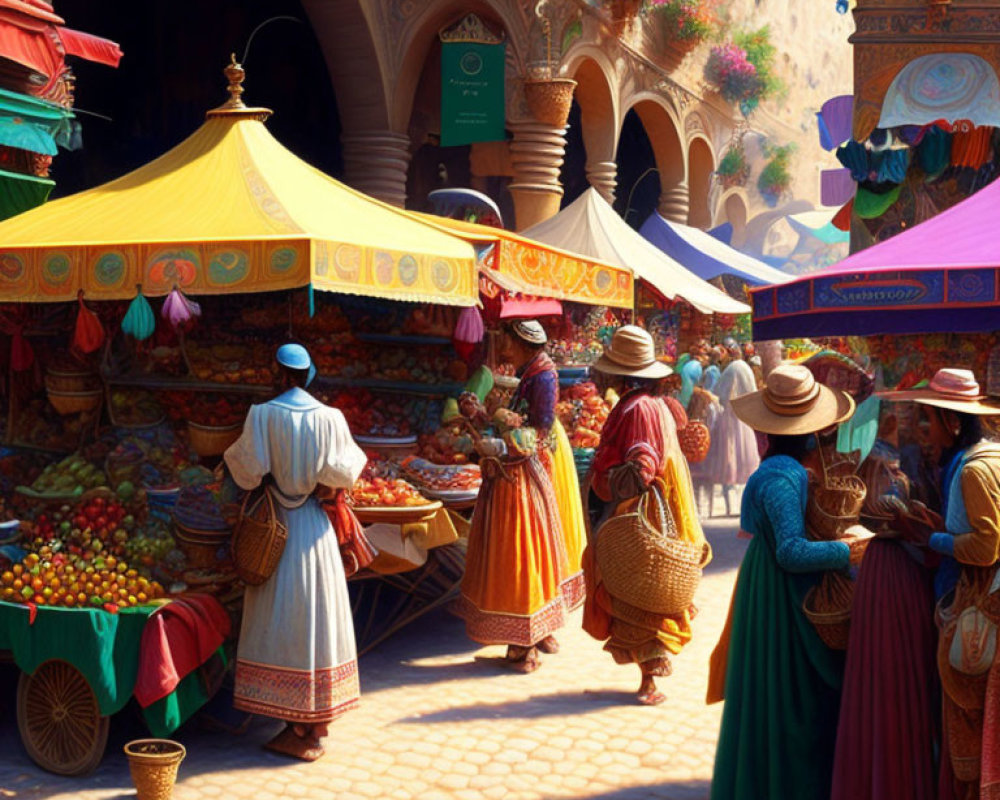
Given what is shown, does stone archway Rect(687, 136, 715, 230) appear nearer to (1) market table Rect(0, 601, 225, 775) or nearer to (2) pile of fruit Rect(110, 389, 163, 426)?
(2) pile of fruit Rect(110, 389, 163, 426)

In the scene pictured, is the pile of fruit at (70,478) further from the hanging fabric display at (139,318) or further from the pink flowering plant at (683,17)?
the pink flowering plant at (683,17)

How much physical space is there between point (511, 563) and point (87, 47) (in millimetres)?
5611

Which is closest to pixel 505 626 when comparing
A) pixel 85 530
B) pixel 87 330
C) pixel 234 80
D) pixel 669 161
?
pixel 85 530

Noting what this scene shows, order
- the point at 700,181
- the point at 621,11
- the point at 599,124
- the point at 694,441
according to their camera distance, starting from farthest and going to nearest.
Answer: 1. the point at 700,181
2. the point at 599,124
3. the point at 621,11
4. the point at 694,441

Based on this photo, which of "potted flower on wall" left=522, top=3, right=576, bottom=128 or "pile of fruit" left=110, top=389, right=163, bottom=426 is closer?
"pile of fruit" left=110, top=389, right=163, bottom=426

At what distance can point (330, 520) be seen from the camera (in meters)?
6.02

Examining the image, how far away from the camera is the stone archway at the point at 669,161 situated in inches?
882

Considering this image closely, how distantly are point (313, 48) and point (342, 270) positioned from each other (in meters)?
11.1

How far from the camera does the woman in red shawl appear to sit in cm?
645

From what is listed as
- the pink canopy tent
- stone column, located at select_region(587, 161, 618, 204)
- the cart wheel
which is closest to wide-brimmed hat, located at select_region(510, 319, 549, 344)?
the pink canopy tent

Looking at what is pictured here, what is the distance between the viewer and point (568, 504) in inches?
334

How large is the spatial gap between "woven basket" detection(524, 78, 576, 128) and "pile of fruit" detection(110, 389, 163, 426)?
9.57m

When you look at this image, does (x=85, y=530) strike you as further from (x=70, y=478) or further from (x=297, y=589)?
(x=297, y=589)

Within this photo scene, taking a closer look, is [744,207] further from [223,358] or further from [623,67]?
[223,358]
